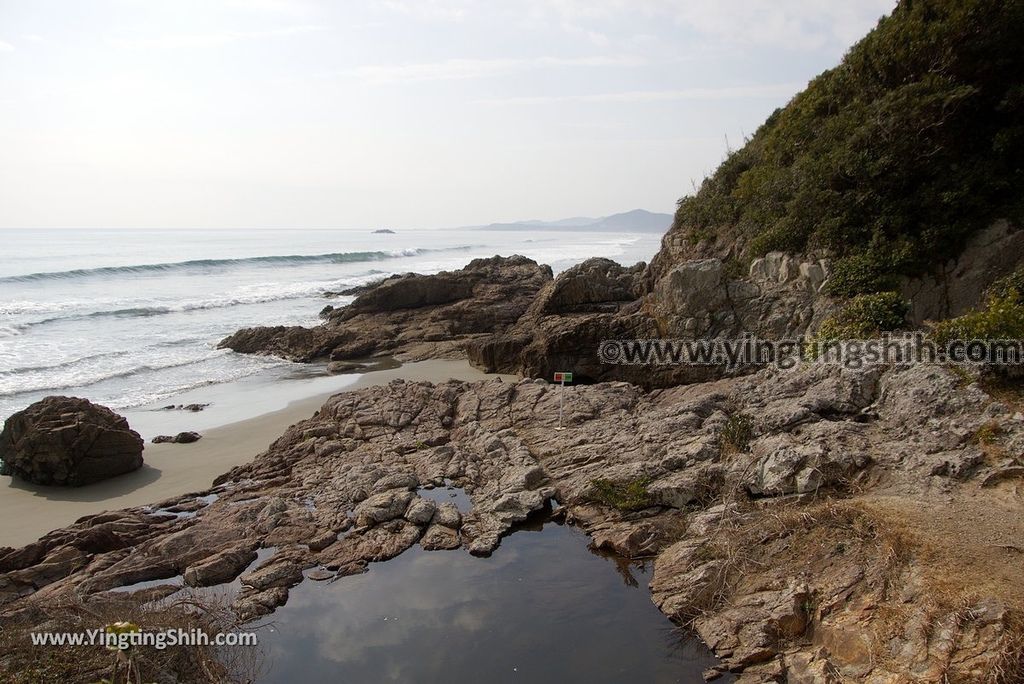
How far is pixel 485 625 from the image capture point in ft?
23.2

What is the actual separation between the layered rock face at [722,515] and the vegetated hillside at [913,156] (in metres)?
4.30

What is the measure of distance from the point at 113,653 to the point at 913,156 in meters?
15.3

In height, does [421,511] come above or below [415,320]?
below

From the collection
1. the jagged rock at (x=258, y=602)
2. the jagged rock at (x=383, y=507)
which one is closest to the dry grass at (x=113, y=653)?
the jagged rock at (x=258, y=602)

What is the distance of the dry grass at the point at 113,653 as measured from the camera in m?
5.38

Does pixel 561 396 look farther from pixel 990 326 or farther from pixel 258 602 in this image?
pixel 990 326

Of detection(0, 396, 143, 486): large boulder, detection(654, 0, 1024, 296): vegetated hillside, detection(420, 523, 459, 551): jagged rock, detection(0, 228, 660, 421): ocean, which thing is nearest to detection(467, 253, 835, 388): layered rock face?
detection(654, 0, 1024, 296): vegetated hillside

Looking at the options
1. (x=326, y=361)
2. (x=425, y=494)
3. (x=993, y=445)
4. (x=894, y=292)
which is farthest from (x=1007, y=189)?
(x=326, y=361)

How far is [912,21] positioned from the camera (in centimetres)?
1432

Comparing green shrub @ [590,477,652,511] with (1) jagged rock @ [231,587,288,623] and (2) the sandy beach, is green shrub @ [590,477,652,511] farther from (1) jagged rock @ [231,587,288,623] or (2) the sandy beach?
(2) the sandy beach

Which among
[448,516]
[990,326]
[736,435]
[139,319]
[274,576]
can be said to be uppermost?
[990,326]

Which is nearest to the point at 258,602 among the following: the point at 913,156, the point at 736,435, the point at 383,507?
the point at 383,507

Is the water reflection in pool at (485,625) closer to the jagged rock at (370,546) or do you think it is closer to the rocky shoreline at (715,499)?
the jagged rock at (370,546)

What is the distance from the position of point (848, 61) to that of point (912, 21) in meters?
1.93
